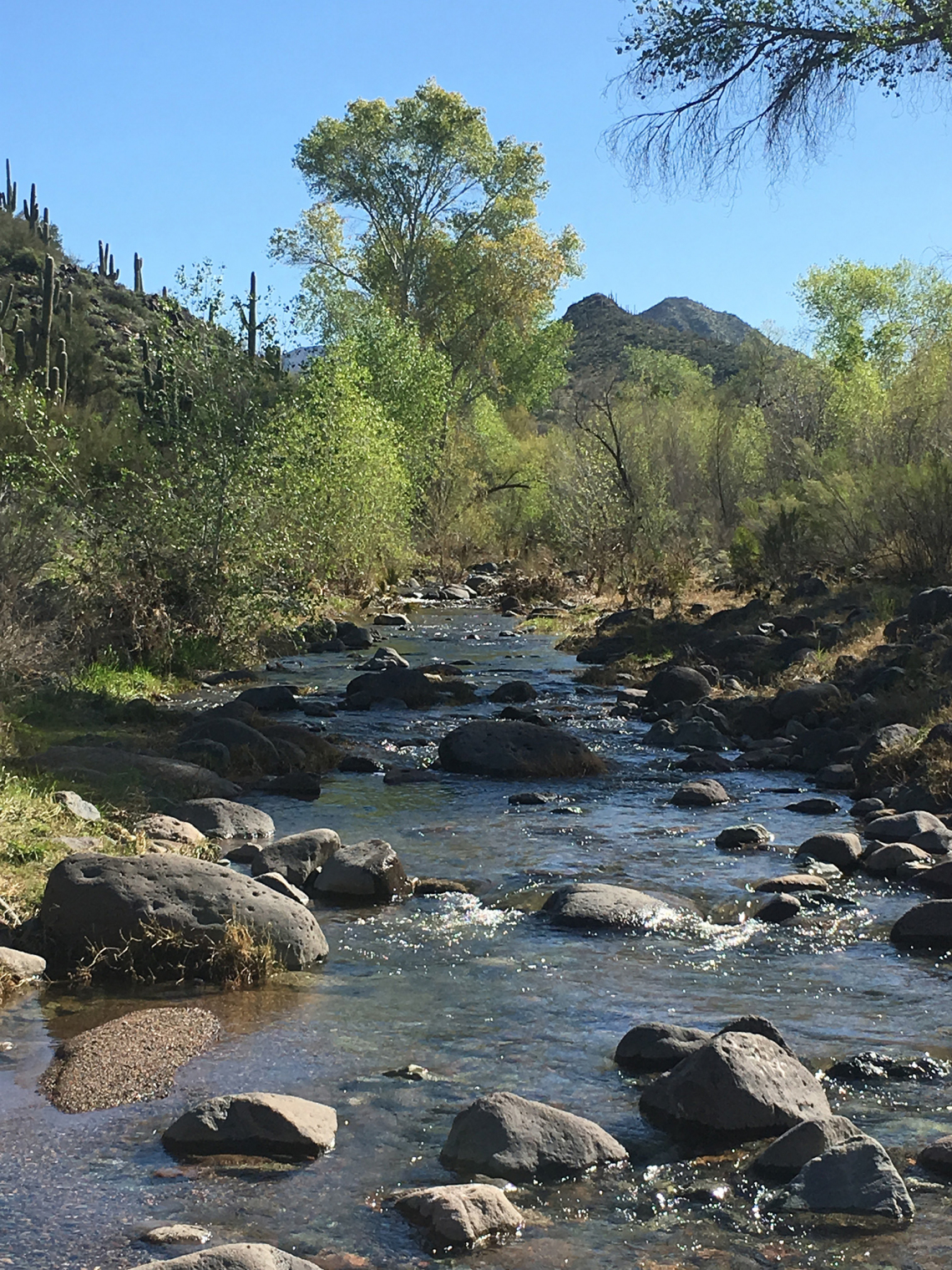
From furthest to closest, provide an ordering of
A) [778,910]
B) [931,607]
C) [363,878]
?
[931,607] < [363,878] < [778,910]

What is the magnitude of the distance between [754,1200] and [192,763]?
7976 millimetres

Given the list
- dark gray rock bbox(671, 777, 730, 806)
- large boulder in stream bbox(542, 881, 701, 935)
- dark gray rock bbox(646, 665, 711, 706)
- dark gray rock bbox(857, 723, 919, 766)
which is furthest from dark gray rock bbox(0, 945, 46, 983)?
dark gray rock bbox(646, 665, 711, 706)

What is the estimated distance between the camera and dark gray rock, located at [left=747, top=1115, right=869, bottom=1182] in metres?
4.71

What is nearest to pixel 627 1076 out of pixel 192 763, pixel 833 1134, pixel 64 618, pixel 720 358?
pixel 833 1134

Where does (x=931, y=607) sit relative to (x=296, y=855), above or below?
above

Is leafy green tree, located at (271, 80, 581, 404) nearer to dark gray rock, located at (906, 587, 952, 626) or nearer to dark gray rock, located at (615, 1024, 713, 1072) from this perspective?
dark gray rock, located at (906, 587, 952, 626)

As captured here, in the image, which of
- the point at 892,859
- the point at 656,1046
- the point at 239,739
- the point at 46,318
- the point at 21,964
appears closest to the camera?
the point at 656,1046

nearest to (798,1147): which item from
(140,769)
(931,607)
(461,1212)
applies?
(461,1212)

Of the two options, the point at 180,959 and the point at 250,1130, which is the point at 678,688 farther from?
the point at 250,1130

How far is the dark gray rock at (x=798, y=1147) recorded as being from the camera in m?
4.71

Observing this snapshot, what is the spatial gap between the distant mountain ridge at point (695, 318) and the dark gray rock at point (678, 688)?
14592 cm

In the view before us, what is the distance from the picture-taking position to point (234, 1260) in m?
3.71

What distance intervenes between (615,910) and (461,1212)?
155 inches

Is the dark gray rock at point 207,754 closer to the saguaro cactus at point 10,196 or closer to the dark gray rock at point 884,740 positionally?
the dark gray rock at point 884,740
